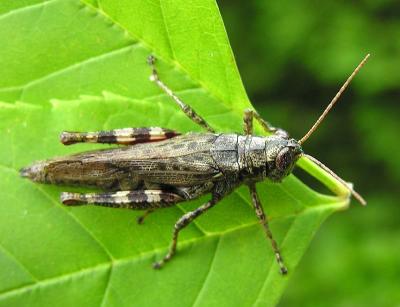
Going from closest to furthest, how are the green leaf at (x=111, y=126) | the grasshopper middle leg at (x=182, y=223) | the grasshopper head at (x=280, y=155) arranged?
the green leaf at (x=111, y=126), the grasshopper middle leg at (x=182, y=223), the grasshopper head at (x=280, y=155)

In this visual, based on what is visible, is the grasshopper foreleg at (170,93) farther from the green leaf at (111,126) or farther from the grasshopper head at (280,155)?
the grasshopper head at (280,155)

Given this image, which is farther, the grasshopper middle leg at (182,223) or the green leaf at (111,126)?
the grasshopper middle leg at (182,223)

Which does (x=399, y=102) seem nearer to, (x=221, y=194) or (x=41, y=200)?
(x=221, y=194)

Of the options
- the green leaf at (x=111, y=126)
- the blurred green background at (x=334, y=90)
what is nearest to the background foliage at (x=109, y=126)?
the green leaf at (x=111, y=126)

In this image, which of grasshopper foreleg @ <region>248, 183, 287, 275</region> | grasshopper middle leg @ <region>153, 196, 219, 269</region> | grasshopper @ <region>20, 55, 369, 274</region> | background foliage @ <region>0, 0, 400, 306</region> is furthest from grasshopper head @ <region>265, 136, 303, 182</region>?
grasshopper middle leg @ <region>153, 196, 219, 269</region>

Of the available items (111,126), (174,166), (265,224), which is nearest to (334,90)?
(174,166)

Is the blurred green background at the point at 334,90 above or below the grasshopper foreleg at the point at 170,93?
below

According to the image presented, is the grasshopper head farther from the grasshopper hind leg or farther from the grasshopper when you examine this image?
the grasshopper hind leg
